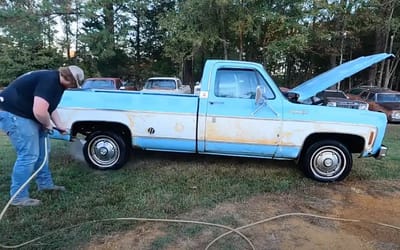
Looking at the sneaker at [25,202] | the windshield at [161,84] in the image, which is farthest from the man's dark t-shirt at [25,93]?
the windshield at [161,84]

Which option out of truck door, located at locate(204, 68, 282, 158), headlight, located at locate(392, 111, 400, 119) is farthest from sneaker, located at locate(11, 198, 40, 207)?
headlight, located at locate(392, 111, 400, 119)

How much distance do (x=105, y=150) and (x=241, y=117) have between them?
7.28ft

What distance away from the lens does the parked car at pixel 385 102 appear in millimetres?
16359

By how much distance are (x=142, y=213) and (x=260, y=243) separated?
53.9 inches

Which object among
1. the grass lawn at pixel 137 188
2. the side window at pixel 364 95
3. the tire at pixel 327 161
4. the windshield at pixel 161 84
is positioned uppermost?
the windshield at pixel 161 84

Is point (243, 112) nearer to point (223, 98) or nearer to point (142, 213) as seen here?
point (223, 98)

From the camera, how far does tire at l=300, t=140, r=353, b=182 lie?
Answer: 5.52 metres

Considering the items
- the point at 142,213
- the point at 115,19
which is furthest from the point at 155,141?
the point at 115,19

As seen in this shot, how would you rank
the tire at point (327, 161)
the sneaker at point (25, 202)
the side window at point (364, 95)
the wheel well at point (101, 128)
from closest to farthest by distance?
1. the sneaker at point (25, 202)
2. the tire at point (327, 161)
3. the wheel well at point (101, 128)
4. the side window at point (364, 95)

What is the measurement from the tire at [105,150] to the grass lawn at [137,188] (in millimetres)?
164

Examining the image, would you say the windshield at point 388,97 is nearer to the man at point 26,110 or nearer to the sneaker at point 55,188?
the sneaker at point 55,188

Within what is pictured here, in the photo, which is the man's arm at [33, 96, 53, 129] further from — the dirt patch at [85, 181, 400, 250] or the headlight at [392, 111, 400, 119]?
the headlight at [392, 111, 400, 119]

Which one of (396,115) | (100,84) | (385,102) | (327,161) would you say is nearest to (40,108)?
(327,161)

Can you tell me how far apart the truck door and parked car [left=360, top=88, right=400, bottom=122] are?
43.0 ft
